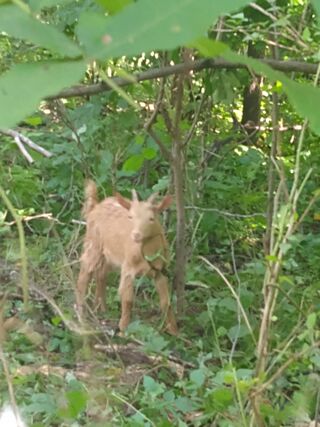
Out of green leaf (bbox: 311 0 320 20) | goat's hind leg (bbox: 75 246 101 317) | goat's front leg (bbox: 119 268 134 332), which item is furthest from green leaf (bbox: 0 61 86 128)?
goat's hind leg (bbox: 75 246 101 317)

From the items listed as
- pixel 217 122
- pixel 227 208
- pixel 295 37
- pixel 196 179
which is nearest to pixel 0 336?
pixel 295 37

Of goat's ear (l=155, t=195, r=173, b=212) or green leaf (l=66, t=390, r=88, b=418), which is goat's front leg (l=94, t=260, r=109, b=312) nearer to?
goat's ear (l=155, t=195, r=173, b=212)

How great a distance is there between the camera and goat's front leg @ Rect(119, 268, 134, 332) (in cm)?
531

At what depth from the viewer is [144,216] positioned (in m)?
5.23

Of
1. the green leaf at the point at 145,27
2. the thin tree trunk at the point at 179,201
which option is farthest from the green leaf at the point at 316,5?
the thin tree trunk at the point at 179,201

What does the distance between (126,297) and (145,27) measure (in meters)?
4.86

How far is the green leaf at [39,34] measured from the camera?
567 millimetres

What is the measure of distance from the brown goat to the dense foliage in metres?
0.14

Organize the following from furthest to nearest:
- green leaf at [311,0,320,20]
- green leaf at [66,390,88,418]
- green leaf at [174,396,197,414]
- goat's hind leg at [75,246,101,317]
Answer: goat's hind leg at [75,246,101,317], green leaf at [174,396,197,414], green leaf at [66,390,88,418], green leaf at [311,0,320,20]

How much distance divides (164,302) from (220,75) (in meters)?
1.31

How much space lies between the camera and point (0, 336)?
2162 mm

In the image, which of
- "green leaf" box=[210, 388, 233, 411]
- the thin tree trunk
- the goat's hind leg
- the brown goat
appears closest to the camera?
"green leaf" box=[210, 388, 233, 411]

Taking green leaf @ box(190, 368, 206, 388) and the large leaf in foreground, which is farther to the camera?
green leaf @ box(190, 368, 206, 388)

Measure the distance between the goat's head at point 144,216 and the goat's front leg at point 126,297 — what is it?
0.26 m
